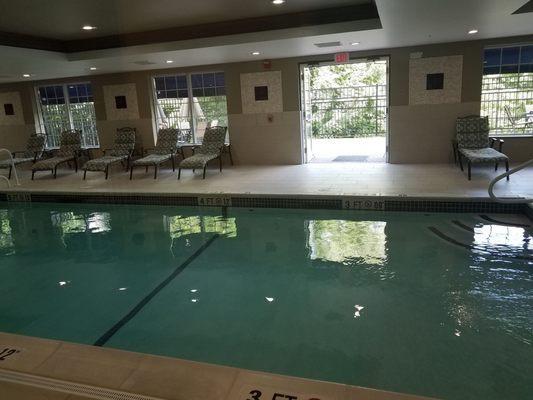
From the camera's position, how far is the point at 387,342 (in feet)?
8.44

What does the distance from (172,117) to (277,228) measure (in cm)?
542

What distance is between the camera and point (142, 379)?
1927 millimetres

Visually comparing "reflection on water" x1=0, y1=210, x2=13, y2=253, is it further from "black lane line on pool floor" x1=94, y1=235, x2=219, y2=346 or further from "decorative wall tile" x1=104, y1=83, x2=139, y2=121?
"decorative wall tile" x1=104, y1=83, x2=139, y2=121

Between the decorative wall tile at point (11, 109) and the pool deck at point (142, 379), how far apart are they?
33.5 feet

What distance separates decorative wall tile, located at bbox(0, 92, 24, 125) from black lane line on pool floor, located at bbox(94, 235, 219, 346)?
8.60m

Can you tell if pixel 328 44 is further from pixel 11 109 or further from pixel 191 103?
pixel 11 109

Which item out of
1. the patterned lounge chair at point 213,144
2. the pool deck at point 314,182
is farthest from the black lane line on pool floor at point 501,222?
the patterned lounge chair at point 213,144

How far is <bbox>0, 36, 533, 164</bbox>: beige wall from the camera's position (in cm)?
725

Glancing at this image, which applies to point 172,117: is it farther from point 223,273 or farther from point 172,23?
point 223,273

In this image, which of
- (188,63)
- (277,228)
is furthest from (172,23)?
(277,228)

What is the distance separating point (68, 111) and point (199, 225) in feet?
22.6

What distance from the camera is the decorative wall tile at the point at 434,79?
23.9 ft

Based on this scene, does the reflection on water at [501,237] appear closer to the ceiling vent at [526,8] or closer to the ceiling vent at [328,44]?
the ceiling vent at [526,8]

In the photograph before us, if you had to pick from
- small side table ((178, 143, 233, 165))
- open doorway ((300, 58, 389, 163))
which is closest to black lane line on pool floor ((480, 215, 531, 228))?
open doorway ((300, 58, 389, 163))
